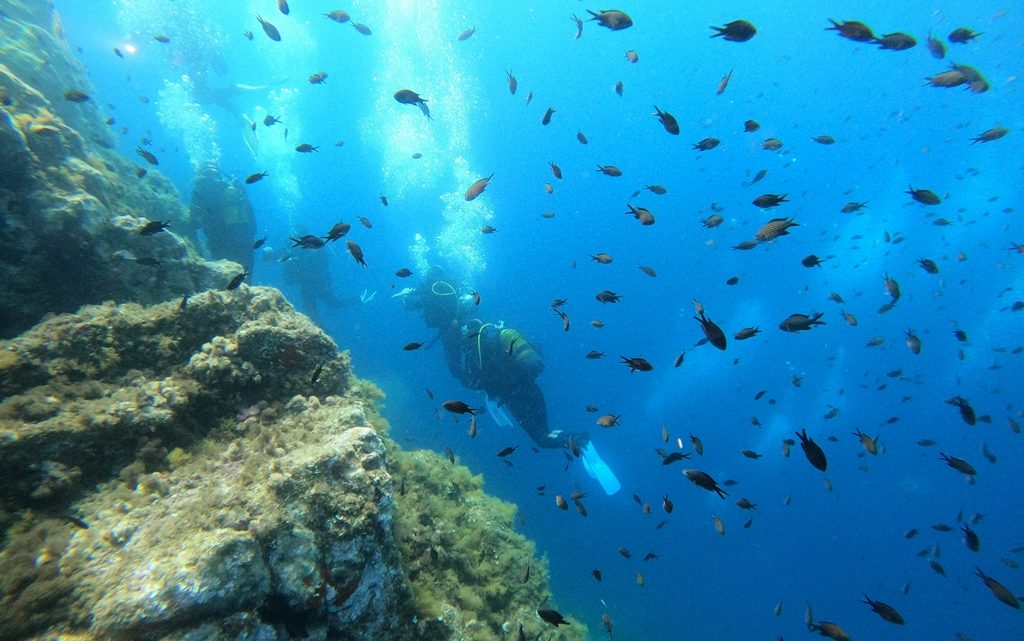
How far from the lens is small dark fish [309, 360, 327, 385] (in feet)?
14.8

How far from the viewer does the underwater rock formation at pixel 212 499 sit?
2289 mm

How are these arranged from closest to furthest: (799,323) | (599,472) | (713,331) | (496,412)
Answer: (713,331), (799,323), (496,412), (599,472)

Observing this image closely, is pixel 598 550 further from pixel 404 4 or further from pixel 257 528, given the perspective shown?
pixel 404 4

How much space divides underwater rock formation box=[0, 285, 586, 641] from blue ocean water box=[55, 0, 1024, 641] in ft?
54.2

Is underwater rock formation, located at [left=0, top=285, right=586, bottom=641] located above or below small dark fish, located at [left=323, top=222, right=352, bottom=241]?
below

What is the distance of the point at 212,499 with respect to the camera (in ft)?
9.25

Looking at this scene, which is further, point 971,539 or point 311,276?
point 311,276

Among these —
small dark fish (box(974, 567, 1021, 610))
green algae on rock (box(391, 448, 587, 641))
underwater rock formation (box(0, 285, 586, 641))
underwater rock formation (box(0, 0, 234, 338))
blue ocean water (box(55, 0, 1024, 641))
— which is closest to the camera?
underwater rock formation (box(0, 285, 586, 641))

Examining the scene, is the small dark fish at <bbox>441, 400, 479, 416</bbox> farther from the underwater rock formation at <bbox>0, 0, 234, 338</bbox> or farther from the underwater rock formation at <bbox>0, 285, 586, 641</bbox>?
the underwater rock formation at <bbox>0, 0, 234, 338</bbox>

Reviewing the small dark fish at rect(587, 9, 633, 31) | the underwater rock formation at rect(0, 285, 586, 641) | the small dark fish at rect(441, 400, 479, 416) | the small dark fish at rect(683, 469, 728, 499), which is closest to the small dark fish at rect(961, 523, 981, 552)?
the small dark fish at rect(683, 469, 728, 499)

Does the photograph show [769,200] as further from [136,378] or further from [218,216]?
[218,216]

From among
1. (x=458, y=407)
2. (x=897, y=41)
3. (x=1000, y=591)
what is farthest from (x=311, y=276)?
(x=1000, y=591)

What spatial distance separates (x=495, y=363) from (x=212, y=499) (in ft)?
33.3

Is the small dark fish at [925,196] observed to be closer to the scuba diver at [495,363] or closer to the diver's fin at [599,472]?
the scuba diver at [495,363]
